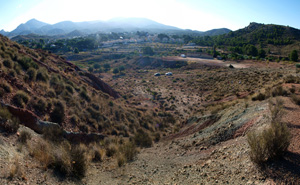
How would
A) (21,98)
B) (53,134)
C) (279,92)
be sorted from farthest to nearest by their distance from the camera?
(279,92) < (21,98) < (53,134)

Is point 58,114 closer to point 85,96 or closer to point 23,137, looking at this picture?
point 23,137

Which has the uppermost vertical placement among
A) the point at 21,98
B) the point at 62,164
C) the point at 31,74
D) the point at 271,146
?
the point at 31,74

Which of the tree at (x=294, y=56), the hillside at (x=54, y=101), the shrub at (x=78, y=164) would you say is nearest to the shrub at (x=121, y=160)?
the shrub at (x=78, y=164)

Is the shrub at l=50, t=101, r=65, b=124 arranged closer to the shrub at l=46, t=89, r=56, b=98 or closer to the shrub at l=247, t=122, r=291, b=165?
the shrub at l=46, t=89, r=56, b=98

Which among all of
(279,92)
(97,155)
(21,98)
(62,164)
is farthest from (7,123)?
(279,92)

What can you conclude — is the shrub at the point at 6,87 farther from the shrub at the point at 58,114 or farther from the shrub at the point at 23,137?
the shrub at the point at 23,137

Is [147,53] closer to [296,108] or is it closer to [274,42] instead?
[274,42]

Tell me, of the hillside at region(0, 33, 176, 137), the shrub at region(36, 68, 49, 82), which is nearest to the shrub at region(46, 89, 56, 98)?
the hillside at region(0, 33, 176, 137)

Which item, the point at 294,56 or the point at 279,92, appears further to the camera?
the point at 294,56
